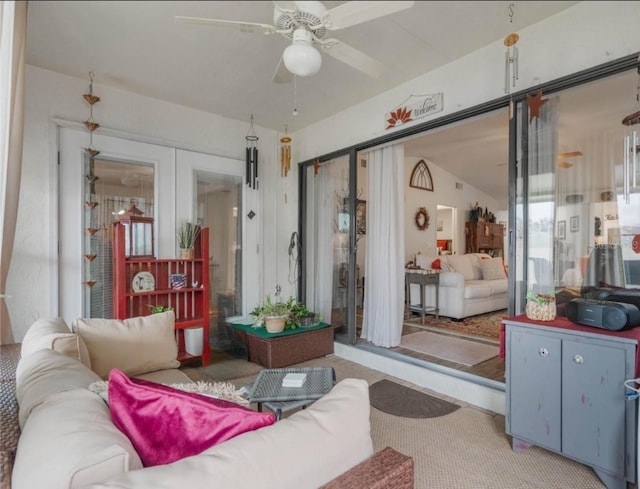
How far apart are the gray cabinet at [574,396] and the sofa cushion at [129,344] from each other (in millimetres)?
2042

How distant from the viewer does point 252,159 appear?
391 centimetres

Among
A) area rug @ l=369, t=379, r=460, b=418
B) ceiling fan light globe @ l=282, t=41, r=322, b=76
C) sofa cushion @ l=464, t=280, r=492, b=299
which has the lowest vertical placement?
area rug @ l=369, t=379, r=460, b=418

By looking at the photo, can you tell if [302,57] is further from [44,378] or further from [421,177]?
[421,177]

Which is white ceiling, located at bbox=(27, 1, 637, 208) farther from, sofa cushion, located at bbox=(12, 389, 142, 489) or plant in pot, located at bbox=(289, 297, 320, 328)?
plant in pot, located at bbox=(289, 297, 320, 328)

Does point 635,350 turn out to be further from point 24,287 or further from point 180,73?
point 24,287

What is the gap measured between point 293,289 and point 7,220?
3.67 metres

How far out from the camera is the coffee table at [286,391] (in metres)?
1.65

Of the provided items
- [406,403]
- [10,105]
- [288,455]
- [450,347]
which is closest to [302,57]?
[10,105]

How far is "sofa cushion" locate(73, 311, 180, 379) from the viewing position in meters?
1.86

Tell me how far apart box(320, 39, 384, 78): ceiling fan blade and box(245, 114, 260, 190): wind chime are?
98.0 inches

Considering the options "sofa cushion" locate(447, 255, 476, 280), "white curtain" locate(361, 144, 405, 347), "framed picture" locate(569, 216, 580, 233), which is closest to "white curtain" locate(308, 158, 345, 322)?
"white curtain" locate(361, 144, 405, 347)

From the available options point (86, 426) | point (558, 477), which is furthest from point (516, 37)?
point (558, 477)

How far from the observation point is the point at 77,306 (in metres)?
2.90

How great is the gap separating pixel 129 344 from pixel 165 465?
151cm
